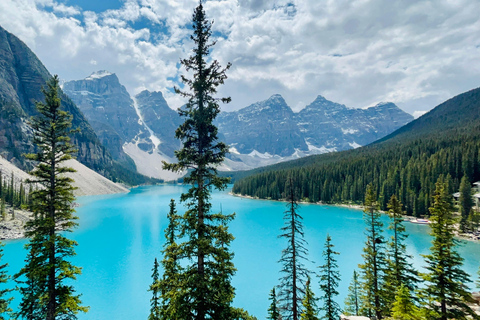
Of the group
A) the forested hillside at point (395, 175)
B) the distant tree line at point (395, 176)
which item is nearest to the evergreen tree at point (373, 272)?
the distant tree line at point (395, 176)

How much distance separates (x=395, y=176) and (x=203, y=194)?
100 m

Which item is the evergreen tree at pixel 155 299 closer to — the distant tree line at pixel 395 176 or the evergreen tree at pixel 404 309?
the evergreen tree at pixel 404 309

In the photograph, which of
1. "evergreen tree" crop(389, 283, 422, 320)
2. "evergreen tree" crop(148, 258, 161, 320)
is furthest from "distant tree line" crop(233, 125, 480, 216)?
"evergreen tree" crop(148, 258, 161, 320)

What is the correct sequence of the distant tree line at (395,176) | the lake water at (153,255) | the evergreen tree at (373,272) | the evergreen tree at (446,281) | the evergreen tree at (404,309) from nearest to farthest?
the evergreen tree at (446,281) < the evergreen tree at (404,309) < the evergreen tree at (373,272) < the lake water at (153,255) < the distant tree line at (395,176)

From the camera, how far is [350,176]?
352 ft

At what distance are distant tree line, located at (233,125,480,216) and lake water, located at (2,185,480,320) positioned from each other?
13.9 meters

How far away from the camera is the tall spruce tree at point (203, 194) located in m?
9.53

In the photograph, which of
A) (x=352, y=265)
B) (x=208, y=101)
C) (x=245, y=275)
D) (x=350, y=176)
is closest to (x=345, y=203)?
(x=350, y=176)

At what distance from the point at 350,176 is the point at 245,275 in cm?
8712

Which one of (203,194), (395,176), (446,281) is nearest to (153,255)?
(203,194)

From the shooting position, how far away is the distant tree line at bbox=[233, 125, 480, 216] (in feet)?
257

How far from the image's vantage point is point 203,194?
10.2 m

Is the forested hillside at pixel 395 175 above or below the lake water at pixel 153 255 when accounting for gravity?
above

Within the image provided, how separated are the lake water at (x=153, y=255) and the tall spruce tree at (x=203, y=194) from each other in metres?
20.1
